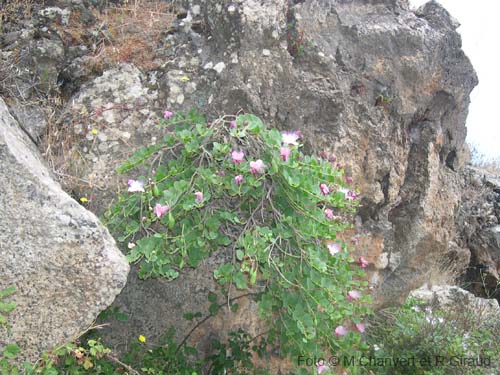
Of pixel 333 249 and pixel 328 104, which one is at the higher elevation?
pixel 328 104

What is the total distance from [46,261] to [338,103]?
83.7 inches

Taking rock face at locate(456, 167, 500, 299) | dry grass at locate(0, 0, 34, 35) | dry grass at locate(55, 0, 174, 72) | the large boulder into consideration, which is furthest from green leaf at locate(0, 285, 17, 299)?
rock face at locate(456, 167, 500, 299)

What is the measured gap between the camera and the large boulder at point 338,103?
3.27 meters

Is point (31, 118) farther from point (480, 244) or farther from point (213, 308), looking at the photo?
point (480, 244)

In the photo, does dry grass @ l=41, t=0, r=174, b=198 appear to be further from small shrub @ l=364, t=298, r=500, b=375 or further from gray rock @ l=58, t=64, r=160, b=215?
small shrub @ l=364, t=298, r=500, b=375

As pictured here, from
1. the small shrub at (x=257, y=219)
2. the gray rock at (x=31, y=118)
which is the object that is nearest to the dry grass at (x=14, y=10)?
the gray rock at (x=31, y=118)

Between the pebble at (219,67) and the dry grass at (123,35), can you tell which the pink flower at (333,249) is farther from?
the dry grass at (123,35)

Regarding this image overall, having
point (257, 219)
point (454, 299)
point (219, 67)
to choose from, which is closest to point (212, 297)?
point (257, 219)

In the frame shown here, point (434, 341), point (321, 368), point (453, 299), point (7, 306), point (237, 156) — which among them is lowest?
point (453, 299)

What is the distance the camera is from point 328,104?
354 cm

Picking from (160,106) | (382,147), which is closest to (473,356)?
(382,147)

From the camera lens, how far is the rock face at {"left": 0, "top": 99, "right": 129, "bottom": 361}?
2145mm

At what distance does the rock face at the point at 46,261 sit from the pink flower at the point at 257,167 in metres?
0.69

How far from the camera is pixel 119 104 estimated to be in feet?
11.1
